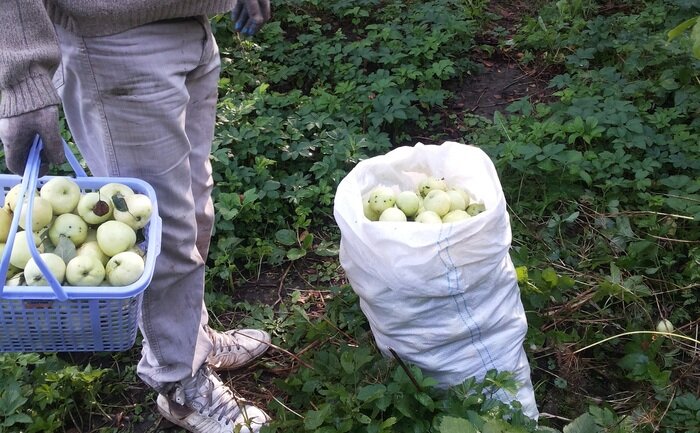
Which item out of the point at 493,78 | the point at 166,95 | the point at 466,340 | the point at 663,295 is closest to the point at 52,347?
the point at 166,95

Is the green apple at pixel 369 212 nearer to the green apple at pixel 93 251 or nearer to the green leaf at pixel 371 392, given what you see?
the green leaf at pixel 371 392

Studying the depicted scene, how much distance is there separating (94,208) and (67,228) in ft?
0.26

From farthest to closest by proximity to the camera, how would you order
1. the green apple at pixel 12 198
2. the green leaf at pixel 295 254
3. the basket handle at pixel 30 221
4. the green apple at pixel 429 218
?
the green leaf at pixel 295 254
the green apple at pixel 429 218
the green apple at pixel 12 198
the basket handle at pixel 30 221

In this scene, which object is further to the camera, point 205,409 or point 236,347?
point 236,347

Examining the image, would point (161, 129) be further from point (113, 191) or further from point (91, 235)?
point (91, 235)

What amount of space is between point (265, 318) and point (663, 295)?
1660 mm

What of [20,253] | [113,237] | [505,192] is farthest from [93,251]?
[505,192]

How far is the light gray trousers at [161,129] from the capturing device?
174cm

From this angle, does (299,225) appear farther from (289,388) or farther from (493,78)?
(493,78)

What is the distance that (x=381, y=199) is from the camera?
90.7 inches

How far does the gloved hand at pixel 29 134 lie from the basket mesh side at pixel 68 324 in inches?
13.6

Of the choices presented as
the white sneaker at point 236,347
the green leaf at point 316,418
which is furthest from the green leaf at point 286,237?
the green leaf at point 316,418

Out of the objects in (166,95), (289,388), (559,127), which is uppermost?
(166,95)

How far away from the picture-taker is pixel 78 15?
1638 mm
